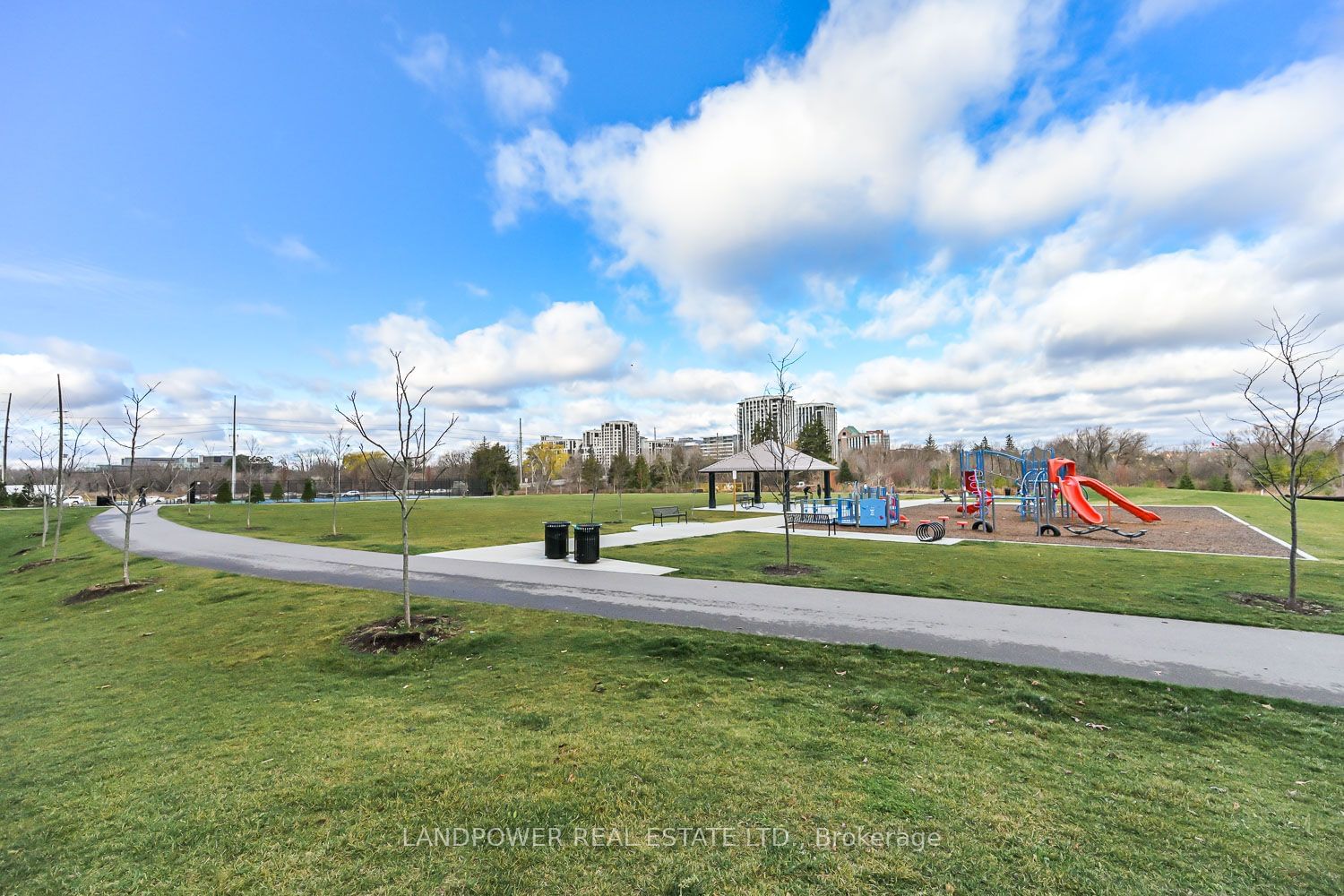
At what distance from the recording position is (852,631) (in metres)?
7.01

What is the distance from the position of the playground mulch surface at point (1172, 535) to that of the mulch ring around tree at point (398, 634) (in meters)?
15.6

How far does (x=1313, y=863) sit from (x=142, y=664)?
10336 mm

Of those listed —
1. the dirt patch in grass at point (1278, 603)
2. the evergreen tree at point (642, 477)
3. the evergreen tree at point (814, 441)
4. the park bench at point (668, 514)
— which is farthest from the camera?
the evergreen tree at point (642, 477)

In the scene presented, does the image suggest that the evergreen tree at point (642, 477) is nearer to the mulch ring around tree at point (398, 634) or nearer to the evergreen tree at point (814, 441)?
the evergreen tree at point (814, 441)

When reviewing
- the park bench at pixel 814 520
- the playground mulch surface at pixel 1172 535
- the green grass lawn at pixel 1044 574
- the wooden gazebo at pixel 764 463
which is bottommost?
the playground mulch surface at pixel 1172 535

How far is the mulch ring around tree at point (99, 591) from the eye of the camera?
1002 cm

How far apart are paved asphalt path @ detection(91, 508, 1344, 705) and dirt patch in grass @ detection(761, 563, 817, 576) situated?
1.18m

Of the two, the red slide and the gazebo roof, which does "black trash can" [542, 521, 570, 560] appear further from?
the red slide

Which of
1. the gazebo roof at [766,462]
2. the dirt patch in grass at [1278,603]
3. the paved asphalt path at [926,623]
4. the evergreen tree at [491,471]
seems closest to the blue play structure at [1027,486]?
the gazebo roof at [766,462]

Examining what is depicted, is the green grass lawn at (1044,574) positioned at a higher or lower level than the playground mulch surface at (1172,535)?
higher

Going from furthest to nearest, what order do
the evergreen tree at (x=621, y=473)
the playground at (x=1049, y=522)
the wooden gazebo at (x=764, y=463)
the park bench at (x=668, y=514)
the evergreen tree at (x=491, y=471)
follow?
1. the evergreen tree at (x=491, y=471)
2. the evergreen tree at (x=621, y=473)
3. the wooden gazebo at (x=764, y=463)
4. the park bench at (x=668, y=514)
5. the playground at (x=1049, y=522)

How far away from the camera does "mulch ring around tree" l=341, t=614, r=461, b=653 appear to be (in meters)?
6.68

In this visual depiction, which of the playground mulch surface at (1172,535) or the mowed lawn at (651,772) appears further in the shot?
the playground mulch surface at (1172,535)

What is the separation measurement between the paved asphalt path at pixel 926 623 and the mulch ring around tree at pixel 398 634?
1.44 meters
